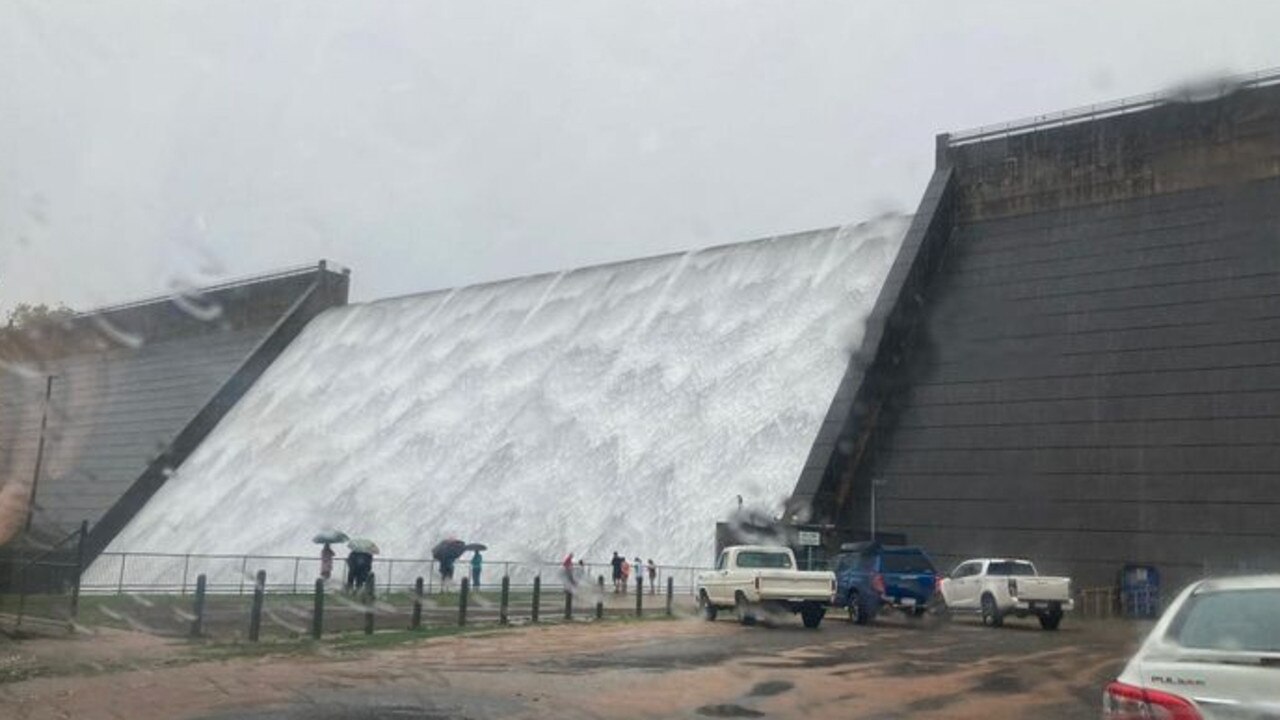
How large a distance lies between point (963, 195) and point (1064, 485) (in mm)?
11563

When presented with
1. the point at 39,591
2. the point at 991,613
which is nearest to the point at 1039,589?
the point at 991,613

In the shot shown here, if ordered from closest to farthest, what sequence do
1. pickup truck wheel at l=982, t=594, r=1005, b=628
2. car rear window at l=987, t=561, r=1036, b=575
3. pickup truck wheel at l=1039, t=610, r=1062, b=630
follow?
pickup truck wheel at l=1039, t=610, r=1062, b=630, pickup truck wheel at l=982, t=594, r=1005, b=628, car rear window at l=987, t=561, r=1036, b=575

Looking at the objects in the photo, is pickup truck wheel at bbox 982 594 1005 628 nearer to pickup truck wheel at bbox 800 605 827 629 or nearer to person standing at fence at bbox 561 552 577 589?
pickup truck wheel at bbox 800 605 827 629

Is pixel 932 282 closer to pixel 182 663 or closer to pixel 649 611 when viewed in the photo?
pixel 649 611

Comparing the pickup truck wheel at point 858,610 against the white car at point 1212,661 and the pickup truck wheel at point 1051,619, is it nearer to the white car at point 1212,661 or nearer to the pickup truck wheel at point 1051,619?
the pickup truck wheel at point 1051,619

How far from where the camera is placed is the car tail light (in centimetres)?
482

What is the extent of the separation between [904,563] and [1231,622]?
18778 millimetres

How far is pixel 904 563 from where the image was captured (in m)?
23.5

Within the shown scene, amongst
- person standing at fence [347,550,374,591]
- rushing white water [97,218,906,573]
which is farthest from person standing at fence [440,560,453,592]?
person standing at fence [347,550,374,591]

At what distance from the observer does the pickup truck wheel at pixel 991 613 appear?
73.9 ft

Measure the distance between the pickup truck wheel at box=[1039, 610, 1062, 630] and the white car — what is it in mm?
17580

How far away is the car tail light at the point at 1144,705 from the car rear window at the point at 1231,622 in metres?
0.35

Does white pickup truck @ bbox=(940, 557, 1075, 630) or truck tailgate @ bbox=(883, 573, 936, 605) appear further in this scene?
truck tailgate @ bbox=(883, 573, 936, 605)

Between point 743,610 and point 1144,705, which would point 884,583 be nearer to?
point 743,610
